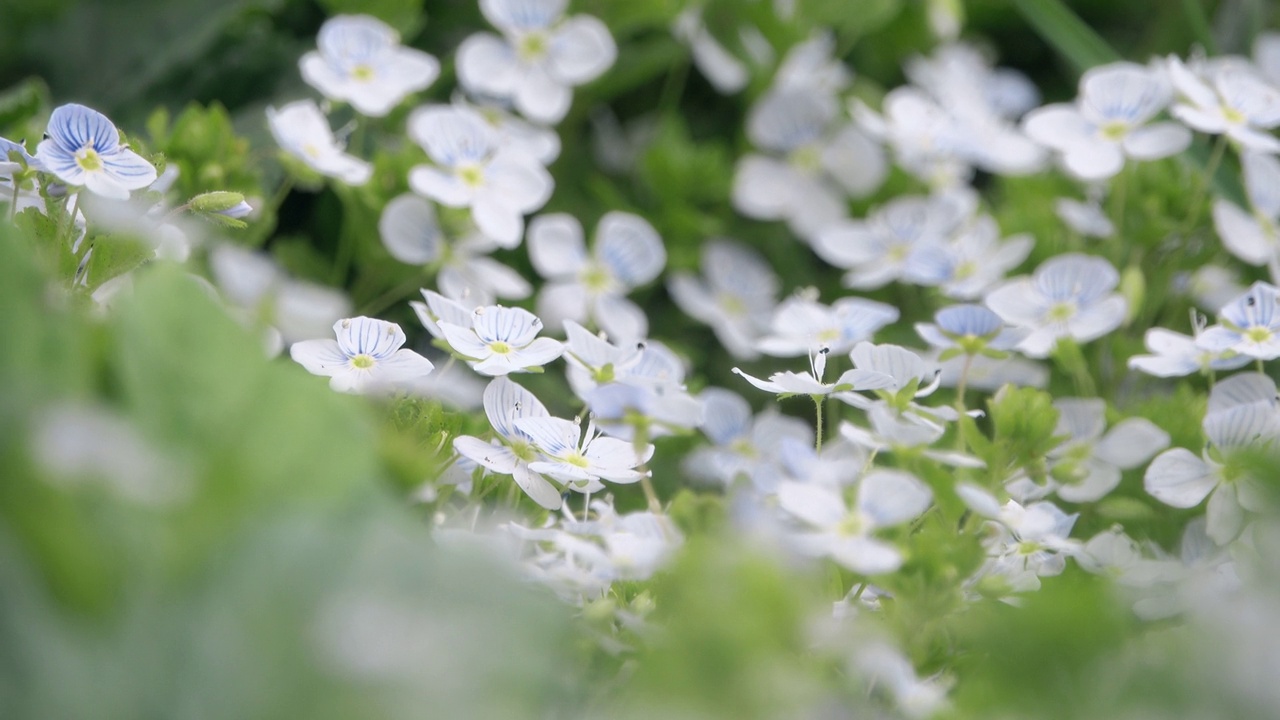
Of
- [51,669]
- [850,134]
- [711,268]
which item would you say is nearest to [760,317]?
[711,268]

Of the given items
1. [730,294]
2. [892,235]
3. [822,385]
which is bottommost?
[730,294]

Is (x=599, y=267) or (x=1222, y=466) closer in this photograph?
(x=1222, y=466)

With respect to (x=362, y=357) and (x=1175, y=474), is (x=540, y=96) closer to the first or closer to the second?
(x=362, y=357)

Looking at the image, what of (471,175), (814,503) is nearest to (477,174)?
(471,175)

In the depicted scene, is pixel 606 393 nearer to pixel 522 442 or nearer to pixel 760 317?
pixel 522 442

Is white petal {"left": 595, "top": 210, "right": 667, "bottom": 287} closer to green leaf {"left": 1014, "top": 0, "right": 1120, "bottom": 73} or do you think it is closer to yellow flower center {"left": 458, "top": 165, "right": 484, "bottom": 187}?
yellow flower center {"left": 458, "top": 165, "right": 484, "bottom": 187}

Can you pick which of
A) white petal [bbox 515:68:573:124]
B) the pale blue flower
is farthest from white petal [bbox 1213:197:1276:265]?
the pale blue flower

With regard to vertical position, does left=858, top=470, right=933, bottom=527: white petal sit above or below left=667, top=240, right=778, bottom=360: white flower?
above
